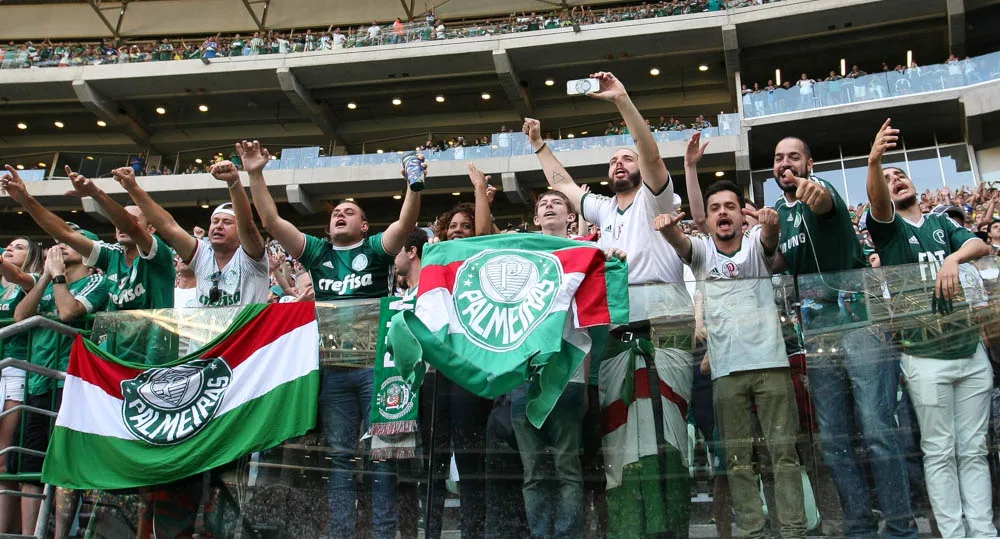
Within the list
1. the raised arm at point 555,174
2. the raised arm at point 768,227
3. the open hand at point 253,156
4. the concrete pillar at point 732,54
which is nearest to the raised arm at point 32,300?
A: the open hand at point 253,156

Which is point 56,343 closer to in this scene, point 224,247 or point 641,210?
point 224,247

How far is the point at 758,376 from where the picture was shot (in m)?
4.16

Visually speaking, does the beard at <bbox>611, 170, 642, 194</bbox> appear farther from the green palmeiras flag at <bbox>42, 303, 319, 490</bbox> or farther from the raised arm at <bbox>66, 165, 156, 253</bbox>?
the raised arm at <bbox>66, 165, 156, 253</bbox>

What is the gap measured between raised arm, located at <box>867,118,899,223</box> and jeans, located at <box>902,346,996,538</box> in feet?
2.91

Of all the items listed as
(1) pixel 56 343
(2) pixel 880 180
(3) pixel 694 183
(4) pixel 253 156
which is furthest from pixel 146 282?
(2) pixel 880 180

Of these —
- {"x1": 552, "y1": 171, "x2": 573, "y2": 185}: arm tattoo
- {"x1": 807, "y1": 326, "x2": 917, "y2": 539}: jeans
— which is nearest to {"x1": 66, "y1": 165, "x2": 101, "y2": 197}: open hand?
{"x1": 552, "y1": 171, "x2": 573, "y2": 185}: arm tattoo

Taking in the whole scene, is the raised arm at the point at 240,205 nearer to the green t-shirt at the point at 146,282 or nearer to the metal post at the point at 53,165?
the green t-shirt at the point at 146,282

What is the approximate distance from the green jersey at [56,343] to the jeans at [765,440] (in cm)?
418

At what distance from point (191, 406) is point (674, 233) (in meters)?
2.99

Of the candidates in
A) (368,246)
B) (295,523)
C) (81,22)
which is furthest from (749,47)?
(81,22)

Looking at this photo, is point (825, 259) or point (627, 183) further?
point (627, 183)

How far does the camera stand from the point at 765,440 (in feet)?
13.3

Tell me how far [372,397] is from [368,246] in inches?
46.2

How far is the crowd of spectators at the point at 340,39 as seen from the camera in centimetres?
2302
